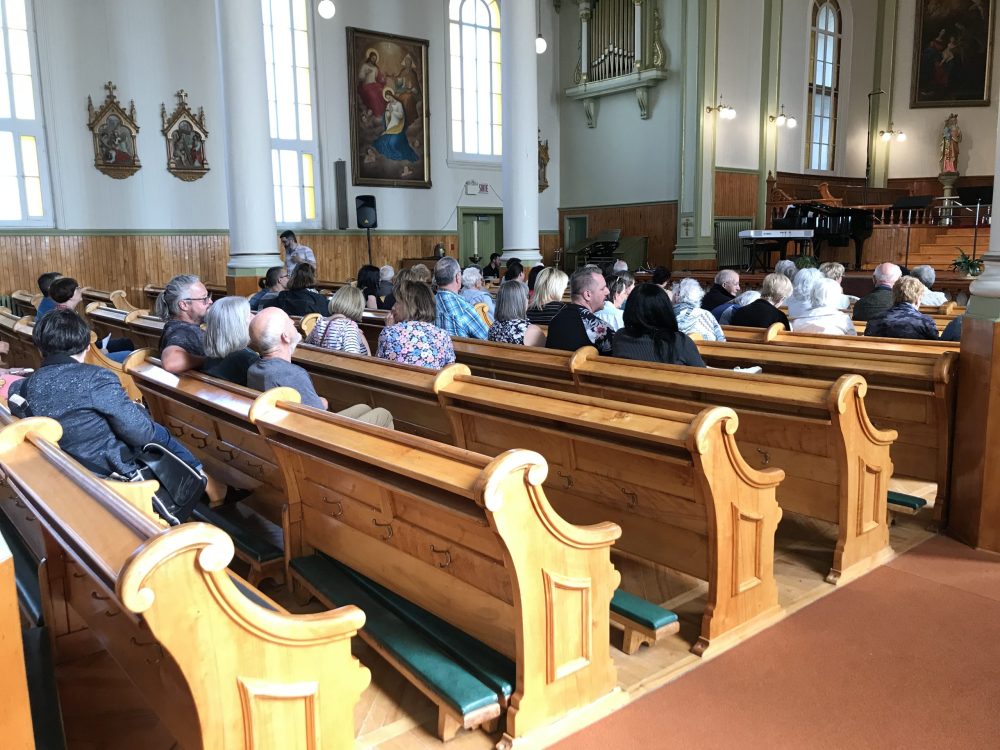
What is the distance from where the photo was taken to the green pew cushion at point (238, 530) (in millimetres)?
2832

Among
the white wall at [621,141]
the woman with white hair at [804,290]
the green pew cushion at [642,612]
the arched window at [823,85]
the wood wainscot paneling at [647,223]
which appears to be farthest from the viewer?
the arched window at [823,85]

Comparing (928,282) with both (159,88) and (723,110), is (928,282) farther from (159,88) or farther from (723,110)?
(159,88)

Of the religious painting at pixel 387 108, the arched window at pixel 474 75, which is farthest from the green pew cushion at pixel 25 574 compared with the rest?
the arched window at pixel 474 75

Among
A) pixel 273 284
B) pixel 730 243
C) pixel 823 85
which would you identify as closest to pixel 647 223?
pixel 730 243

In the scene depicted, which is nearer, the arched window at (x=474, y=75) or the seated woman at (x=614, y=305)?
the seated woman at (x=614, y=305)

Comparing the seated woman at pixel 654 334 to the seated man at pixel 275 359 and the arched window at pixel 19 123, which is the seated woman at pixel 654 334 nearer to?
the seated man at pixel 275 359

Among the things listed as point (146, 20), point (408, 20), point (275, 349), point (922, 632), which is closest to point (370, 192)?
point (408, 20)

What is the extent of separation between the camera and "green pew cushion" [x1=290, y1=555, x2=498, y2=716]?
1964mm

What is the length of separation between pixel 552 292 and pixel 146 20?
10.6 meters

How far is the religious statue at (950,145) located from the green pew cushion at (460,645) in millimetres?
19124

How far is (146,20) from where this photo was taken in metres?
12.5

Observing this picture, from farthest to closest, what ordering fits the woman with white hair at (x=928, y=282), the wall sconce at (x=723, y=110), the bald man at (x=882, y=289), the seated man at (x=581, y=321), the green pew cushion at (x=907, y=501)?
the wall sconce at (x=723, y=110) → the woman with white hair at (x=928, y=282) → the bald man at (x=882, y=289) → the seated man at (x=581, y=321) → the green pew cushion at (x=907, y=501)

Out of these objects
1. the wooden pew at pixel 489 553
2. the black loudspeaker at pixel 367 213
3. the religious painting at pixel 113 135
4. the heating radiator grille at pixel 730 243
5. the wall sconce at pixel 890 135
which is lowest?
the wooden pew at pixel 489 553

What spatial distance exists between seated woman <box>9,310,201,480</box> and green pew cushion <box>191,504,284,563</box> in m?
0.40
